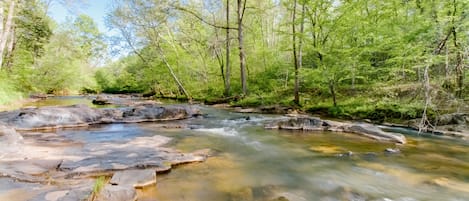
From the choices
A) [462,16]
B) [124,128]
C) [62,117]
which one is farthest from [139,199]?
[462,16]

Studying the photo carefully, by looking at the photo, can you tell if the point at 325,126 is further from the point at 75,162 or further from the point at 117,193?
the point at 117,193

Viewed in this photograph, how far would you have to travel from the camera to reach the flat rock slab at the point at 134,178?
4.15 meters

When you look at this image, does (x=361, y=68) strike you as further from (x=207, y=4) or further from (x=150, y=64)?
(x=150, y=64)

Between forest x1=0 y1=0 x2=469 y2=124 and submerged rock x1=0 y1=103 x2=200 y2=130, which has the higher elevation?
forest x1=0 y1=0 x2=469 y2=124

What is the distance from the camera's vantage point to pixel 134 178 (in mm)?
4332

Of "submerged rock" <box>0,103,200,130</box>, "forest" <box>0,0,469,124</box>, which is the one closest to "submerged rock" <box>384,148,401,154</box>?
"forest" <box>0,0,469,124</box>

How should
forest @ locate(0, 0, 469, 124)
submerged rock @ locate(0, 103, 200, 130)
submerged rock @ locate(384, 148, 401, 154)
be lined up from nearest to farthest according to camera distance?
submerged rock @ locate(384, 148, 401, 154) < submerged rock @ locate(0, 103, 200, 130) < forest @ locate(0, 0, 469, 124)

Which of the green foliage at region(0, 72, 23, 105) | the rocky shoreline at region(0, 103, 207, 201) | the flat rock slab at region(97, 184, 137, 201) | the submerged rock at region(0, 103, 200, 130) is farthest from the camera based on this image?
the green foliage at region(0, 72, 23, 105)

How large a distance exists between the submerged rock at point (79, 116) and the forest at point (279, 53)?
4.41 meters

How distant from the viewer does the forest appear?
407 inches

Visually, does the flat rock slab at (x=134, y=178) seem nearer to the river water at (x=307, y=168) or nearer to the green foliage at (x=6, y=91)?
the river water at (x=307, y=168)

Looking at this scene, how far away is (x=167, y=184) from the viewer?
4402mm

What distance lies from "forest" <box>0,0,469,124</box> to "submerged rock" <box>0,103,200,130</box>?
174 inches

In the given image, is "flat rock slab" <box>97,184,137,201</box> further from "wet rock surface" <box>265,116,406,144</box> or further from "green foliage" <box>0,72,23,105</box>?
"green foliage" <box>0,72,23,105</box>
